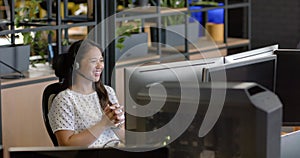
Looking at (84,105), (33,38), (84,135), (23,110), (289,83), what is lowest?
(23,110)

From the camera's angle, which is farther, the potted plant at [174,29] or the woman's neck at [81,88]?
the potted plant at [174,29]

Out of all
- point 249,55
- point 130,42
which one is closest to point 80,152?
point 249,55

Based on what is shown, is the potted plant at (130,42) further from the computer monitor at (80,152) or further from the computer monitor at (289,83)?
the computer monitor at (80,152)

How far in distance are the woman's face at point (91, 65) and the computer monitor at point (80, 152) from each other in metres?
1.54

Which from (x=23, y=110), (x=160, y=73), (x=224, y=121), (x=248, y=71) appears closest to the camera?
(x=224, y=121)

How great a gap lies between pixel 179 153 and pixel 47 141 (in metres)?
2.96

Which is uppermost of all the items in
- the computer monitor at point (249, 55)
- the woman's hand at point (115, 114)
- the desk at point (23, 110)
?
the computer monitor at point (249, 55)

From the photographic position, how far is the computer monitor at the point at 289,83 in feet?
9.81

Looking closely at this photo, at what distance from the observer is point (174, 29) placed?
5703 mm

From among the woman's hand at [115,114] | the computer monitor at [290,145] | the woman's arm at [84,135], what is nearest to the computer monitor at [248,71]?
the computer monitor at [290,145]

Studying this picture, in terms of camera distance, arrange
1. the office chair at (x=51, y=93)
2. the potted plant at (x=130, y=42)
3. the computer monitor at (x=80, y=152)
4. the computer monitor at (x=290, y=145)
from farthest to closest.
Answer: the potted plant at (x=130, y=42) < the office chair at (x=51, y=93) < the computer monitor at (x=290, y=145) < the computer monitor at (x=80, y=152)

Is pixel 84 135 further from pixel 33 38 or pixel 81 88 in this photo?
Answer: pixel 33 38

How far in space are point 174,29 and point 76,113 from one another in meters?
2.72

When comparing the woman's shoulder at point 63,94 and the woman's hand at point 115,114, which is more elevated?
the woman's shoulder at point 63,94
